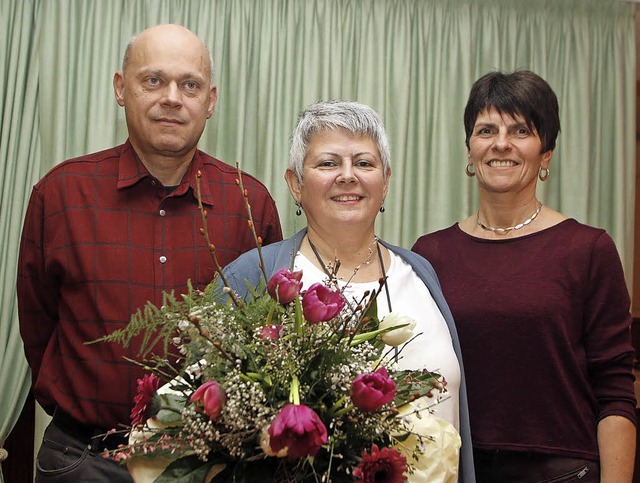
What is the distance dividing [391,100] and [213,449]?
230cm

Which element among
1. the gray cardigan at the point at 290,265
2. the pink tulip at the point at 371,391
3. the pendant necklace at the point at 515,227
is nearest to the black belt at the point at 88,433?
the gray cardigan at the point at 290,265

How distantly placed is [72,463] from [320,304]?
1211mm

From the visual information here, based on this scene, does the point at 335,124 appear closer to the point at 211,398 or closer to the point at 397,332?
the point at 397,332

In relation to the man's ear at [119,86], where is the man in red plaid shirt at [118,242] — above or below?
below

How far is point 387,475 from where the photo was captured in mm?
1241

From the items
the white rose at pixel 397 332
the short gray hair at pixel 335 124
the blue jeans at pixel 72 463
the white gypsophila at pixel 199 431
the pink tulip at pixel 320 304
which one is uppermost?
the short gray hair at pixel 335 124

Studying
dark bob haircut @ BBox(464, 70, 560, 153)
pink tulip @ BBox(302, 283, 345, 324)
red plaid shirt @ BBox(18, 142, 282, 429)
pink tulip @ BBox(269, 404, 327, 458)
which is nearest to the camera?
pink tulip @ BBox(269, 404, 327, 458)

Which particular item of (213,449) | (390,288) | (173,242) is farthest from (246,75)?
(213,449)

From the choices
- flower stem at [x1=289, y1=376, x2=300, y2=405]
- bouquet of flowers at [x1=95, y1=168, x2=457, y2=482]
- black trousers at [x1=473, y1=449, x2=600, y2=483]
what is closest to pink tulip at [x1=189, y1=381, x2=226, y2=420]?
bouquet of flowers at [x1=95, y1=168, x2=457, y2=482]

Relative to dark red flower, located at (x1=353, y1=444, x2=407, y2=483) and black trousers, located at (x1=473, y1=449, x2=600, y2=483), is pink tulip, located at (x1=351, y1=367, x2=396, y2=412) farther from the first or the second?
black trousers, located at (x1=473, y1=449, x2=600, y2=483)

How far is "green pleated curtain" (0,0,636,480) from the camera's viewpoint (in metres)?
2.92

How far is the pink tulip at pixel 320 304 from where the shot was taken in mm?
1240

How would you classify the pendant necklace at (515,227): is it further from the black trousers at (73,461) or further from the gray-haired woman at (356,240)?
the black trousers at (73,461)

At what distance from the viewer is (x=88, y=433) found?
213cm
